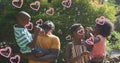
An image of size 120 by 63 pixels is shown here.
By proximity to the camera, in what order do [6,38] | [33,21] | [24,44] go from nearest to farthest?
[24,44] < [33,21] < [6,38]

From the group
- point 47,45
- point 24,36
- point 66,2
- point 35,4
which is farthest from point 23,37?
point 66,2

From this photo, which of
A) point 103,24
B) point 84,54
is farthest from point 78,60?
point 103,24

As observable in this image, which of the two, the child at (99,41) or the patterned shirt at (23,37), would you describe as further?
the child at (99,41)

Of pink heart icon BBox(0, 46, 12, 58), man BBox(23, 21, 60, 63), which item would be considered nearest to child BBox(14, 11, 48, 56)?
man BBox(23, 21, 60, 63)

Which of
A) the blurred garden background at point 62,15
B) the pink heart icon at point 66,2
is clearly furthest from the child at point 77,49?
the pink heart icon at point 66,2

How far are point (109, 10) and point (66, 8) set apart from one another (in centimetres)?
117

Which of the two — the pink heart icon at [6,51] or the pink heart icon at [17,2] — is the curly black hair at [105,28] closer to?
the pink heart icon at [6,51]

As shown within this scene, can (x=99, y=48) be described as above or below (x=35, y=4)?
above

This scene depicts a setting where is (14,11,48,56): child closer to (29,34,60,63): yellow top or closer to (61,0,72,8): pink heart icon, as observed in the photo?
(29,34,60,63): yellow top

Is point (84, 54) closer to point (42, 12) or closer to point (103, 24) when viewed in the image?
point (103, 24)

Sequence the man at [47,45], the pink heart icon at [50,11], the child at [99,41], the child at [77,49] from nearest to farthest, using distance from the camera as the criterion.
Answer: the man at [47,45] < the child at [77,49] < the child at [99,41] < the pink heart icon at [50,11]

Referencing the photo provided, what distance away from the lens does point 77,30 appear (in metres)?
6.21

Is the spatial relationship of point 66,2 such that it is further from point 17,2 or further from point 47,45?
point 47,45

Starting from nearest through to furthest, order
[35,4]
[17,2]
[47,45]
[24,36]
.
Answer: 1. [24,36]
2. [47,45]
3. [35,4]
4. [17,2]
